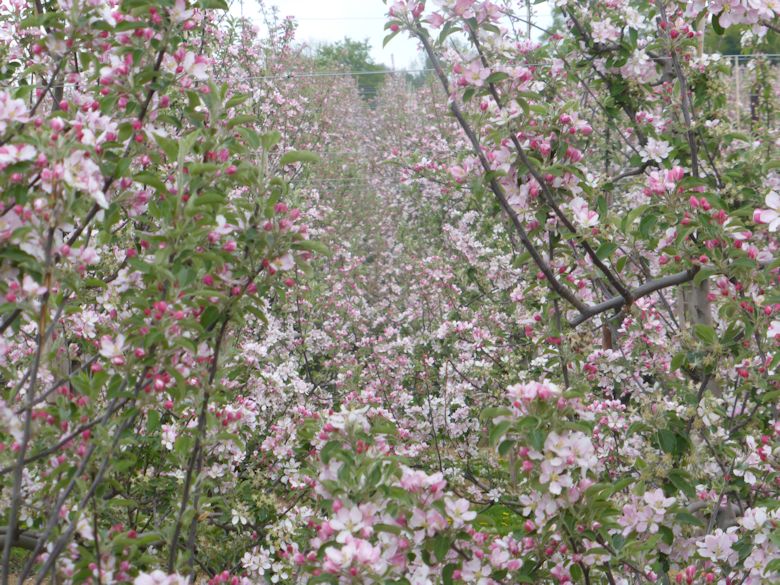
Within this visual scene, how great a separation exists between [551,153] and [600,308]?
21.5 inches

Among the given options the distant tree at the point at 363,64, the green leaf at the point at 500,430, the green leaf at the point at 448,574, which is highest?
the distant tree at the point at 363,64

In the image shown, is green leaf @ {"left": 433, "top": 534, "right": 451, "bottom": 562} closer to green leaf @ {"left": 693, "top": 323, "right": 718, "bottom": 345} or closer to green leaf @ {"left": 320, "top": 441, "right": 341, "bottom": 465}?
green leaf @ {"left": 320, "top": 441, "right": 341, "bottom": 465}

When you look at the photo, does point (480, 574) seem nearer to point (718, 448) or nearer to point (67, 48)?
point (718, 448)

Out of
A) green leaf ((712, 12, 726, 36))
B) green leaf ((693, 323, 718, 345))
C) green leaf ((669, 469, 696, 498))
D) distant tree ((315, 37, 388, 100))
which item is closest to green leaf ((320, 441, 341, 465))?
green leaf ((669, 469, 696, 498))

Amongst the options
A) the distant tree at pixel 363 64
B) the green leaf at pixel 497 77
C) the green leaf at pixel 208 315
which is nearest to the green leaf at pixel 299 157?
the green leaf at pixel 208 315

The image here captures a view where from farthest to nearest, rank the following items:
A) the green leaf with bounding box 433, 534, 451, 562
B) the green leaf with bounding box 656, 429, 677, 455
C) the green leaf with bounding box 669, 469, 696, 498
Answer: the green leaf with bounding box 656, 429, 677, 455
the green leaf with bounding box 669, 469, 696, 498
the green leaf with bounding box 433, 534, 451, 562

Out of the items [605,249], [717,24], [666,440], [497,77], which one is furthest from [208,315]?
[717,24]

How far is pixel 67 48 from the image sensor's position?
228 cm

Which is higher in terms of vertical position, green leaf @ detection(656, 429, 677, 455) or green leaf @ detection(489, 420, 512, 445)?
green leaf @ detection(656, 429, 677, 455)

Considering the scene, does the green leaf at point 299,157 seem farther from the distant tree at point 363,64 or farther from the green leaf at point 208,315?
the distant tree at point 363,64

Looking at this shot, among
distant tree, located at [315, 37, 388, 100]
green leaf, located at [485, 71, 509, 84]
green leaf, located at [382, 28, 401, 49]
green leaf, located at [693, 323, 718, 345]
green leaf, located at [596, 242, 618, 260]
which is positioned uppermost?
distant tree, located at [315, 37, 388, 100]

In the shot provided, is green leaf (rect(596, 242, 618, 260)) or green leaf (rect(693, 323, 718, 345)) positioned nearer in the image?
green leaf (rect(693, 323, 718, 345))

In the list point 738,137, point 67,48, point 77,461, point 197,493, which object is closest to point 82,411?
point 77,461

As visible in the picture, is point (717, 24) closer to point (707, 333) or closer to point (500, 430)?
point (707, 333)
